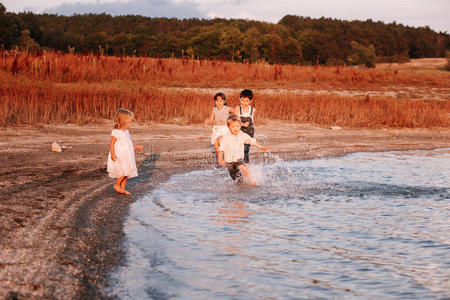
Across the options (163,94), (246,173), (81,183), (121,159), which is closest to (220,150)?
(246,173)

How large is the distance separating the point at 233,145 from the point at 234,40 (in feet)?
136

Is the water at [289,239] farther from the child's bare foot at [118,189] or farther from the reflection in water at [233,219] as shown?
the child's bare foot at [118,189]

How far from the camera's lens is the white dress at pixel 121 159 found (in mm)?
7754

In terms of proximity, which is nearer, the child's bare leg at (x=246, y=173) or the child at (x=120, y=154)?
the child at (x=120, y=154)

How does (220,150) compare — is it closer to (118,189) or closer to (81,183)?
(118,189)

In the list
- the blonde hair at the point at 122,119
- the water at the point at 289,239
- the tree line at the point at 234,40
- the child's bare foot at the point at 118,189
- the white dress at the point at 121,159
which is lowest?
the water at the point at 289,239

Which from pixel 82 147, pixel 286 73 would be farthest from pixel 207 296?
pixel 286 73

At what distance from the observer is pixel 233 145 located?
8766 millimetres

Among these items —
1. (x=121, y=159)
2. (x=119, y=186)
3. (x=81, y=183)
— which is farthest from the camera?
(x=81, y=183)

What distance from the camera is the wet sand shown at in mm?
4285

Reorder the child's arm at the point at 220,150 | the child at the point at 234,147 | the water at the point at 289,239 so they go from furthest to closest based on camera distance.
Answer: the child at the point at 234,147, the child's arm at the point at 220,150, the water at the point at 289,239

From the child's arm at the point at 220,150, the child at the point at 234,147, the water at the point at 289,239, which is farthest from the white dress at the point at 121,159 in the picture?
the child at the point at 234,147

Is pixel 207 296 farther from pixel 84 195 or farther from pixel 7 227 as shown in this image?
pixel 84 195

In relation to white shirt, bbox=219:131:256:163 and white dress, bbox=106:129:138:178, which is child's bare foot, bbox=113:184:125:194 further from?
white shirt, bbox=219:131:256:163
